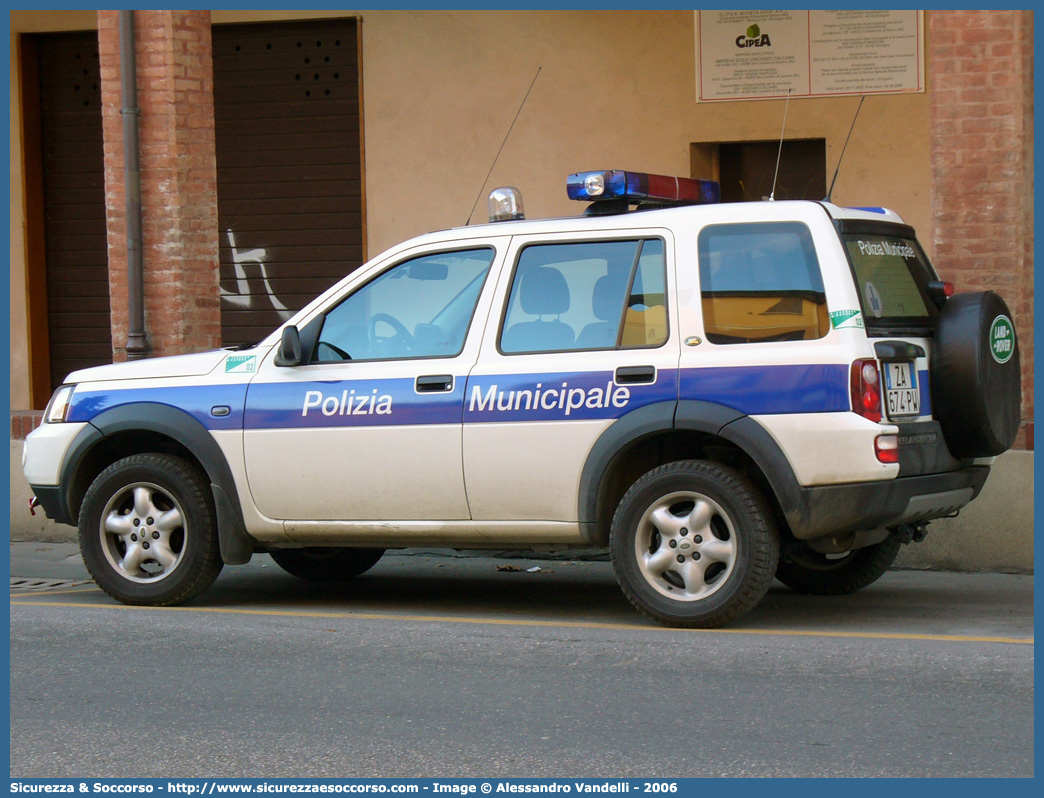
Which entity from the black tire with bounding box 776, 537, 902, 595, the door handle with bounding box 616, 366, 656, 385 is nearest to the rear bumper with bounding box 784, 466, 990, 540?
the door handle with bounding box 616, 366, 656, 385

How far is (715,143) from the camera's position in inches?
518

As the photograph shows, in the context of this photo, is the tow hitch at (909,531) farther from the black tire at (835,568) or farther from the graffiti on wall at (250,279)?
the graffiti on wall at (250,279)

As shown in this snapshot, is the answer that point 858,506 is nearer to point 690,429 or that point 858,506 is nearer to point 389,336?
point 690,429

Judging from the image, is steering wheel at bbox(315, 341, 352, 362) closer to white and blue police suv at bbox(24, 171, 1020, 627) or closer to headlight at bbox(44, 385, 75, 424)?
Result: white and blue police suv at bbox(24, 171, 1020, 627)

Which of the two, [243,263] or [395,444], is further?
[243,263]

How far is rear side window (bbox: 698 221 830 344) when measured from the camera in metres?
6.41

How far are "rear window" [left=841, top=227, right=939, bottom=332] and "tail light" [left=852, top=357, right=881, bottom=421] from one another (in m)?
0.25

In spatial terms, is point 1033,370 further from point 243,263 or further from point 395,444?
point 243,263

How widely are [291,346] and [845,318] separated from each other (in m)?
2.70

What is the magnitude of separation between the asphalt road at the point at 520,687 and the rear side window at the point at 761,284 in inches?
54.1
